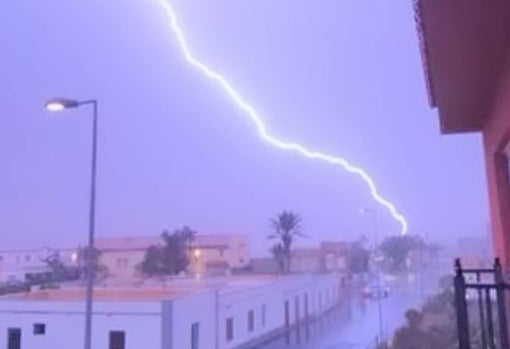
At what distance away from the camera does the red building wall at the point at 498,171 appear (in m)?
3.86

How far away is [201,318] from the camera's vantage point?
17.9 m

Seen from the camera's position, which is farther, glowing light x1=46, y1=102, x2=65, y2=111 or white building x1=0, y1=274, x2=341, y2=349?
white building x1=0, y1=274, x2=341, y2=349

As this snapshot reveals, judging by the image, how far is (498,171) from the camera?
14.8ft

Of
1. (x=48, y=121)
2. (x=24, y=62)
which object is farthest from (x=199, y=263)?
(x=24, y=62)

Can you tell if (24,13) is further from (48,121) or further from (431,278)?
(431,278)

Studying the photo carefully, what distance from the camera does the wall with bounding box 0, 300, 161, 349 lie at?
51.7 ft

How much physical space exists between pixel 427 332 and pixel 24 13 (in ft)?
186

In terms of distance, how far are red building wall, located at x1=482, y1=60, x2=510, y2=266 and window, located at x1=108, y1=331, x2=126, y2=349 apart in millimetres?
13184

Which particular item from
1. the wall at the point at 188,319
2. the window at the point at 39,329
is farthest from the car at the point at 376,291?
the window at the point at 39,329

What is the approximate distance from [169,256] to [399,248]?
14714 mm

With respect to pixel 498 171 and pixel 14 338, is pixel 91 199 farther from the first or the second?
pixel 14 338

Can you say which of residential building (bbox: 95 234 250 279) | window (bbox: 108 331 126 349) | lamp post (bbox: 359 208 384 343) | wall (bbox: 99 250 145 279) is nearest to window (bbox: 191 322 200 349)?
window (bbox: 108 331 126 349)

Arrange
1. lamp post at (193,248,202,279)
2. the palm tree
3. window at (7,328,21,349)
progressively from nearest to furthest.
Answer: window at (7,328,21,349)
the palm tree
lamp post at (193,248,202,279)

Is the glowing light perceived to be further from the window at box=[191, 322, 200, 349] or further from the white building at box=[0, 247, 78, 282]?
the white building at box=[0, 247, 78, 282]
